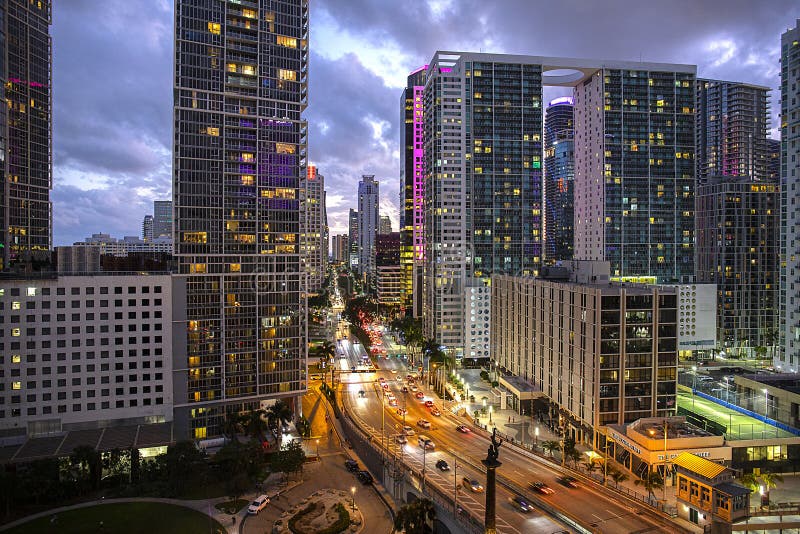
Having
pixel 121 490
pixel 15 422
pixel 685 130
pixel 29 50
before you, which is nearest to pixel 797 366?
pixel 685 130

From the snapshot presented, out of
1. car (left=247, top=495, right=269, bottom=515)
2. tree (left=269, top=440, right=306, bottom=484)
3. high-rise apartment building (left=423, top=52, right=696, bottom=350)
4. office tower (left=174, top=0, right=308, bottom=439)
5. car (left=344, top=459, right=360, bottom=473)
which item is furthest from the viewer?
high-rise apartment building (left=423, top=52, right=696, bottom=350)

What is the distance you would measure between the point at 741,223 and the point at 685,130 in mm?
40327

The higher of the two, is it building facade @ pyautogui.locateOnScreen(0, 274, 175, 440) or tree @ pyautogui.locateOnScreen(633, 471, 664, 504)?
building facade @ pyautogui.locateOnScreen(0, 274, 175, 440)

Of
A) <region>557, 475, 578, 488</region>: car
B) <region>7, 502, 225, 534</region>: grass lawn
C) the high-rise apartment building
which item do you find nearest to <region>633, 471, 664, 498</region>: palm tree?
<region>557, 475, 578, 488</region>: car

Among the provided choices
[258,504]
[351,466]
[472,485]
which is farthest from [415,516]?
[351,466]

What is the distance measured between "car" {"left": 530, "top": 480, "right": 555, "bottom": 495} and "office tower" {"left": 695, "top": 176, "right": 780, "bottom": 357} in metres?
150

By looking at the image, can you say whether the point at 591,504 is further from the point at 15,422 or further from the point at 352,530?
the point at 15,422

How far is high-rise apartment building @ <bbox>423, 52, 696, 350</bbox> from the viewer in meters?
178

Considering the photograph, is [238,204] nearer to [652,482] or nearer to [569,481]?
[569,481]

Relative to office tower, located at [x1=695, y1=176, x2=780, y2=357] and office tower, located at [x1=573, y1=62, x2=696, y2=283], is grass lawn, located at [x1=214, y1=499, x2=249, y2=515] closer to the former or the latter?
office tower, located at [x1=573, y1=62, x2=696, y2=283]

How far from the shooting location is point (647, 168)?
634 feet

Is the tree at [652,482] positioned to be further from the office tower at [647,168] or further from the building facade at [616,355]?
the office tower at [647,168]

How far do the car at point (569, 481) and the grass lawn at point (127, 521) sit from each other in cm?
4996

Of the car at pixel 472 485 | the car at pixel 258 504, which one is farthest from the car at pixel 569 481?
the car at pixel 258 504
